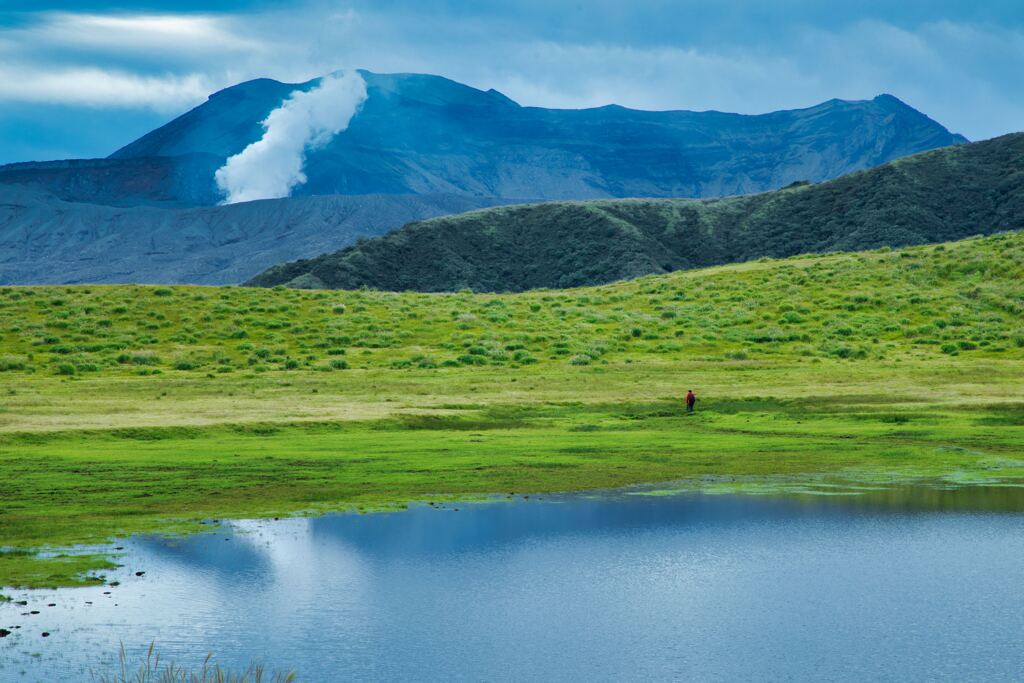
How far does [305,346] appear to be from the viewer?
8012 cm

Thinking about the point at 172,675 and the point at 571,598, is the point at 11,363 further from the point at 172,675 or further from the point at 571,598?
the point at 172,675

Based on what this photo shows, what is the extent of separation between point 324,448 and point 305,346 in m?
41.2

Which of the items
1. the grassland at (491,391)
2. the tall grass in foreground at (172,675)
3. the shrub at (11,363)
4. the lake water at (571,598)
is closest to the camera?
the tall grass in foreground at (172,675)

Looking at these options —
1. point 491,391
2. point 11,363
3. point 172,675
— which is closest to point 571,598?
point 172,675

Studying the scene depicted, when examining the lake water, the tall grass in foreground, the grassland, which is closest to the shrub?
the grassland

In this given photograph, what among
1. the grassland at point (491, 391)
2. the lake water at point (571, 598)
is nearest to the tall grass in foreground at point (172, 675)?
the lake water at point (571, 598)

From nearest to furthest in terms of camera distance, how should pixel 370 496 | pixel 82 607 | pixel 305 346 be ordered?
pixel 82 607
pixel 370 496
pixel 305 346

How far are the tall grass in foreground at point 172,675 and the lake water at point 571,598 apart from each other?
0.43 meters

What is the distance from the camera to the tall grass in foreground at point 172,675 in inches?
591

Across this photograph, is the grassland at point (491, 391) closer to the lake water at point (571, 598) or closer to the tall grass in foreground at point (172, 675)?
the lake water at point (571, 598)

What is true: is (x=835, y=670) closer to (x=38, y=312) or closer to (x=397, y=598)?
(x=397, y=598)

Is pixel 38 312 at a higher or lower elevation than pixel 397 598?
higher

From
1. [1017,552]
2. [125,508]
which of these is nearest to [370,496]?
[125,508]

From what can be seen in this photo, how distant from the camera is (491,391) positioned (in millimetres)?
59625
